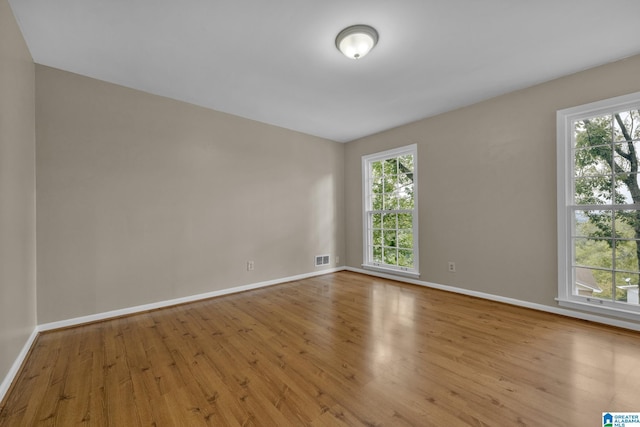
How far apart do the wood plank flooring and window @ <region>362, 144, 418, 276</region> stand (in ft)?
4.95

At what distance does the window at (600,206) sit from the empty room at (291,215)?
0.06ft

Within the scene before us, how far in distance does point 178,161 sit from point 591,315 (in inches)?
191

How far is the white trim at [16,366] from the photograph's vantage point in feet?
5.31

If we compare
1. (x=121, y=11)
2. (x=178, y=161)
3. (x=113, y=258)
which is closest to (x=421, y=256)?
(x=178, y=161)

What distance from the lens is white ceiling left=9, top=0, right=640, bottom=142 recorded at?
1894 millimetres

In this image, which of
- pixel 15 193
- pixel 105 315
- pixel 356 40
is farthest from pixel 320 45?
pixel 105 315

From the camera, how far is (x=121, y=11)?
1.91 metres

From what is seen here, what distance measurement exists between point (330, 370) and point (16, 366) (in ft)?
7.26

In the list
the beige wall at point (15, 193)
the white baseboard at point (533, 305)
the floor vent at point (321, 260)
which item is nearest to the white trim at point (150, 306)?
the beige wall at point (15, 193)

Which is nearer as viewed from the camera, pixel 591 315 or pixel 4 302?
pixel 4 302

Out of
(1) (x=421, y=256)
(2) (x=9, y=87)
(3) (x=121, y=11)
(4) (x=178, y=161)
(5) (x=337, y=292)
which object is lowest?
(5) (x=337, y=292)

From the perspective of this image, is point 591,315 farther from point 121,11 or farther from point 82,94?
point 82,94

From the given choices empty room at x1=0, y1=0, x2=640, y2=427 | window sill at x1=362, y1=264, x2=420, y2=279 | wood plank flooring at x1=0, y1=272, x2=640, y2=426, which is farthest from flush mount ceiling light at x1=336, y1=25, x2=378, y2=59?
window sill at x1=362, y1=264, x2=420, y2=279
